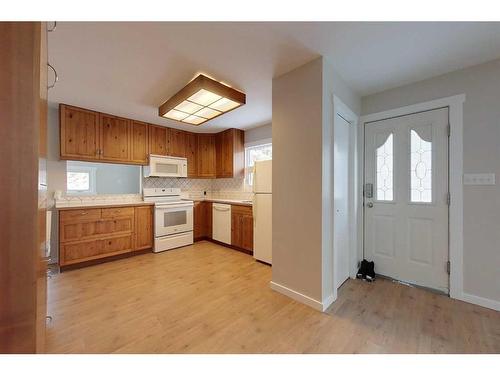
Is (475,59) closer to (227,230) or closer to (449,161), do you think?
(449,161)

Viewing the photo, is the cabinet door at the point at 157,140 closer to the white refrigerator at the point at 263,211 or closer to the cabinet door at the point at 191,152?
the cabinet door at the point at 191,152

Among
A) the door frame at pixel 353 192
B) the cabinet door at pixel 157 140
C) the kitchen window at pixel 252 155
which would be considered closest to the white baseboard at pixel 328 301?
the door frame at pixel 353 192

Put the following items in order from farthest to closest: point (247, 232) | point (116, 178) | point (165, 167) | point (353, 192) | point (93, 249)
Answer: point (165, 167) < point (116, 178) < point (247, 232) < point (93, 249) < point (353, 192)

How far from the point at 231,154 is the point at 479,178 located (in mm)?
3366

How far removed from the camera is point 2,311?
2.00 ft

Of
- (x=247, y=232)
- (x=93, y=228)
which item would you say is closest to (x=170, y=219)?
(x=93, y=228)

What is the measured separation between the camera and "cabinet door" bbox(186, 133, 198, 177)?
14.0ft

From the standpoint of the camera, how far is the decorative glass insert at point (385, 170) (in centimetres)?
245

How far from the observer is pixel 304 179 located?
196 cm

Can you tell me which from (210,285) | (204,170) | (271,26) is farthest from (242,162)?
(271,26)

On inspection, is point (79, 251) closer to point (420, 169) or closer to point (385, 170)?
point (385, 170)

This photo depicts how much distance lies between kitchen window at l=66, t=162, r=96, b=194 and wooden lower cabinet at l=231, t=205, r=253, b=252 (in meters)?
2.38

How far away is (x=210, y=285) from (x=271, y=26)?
2450mm

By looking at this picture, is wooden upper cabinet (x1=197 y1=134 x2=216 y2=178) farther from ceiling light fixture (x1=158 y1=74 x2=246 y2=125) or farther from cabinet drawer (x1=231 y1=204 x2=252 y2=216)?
ceiling light fixture (x1=158 y1=74 x2=246 y2=125)
